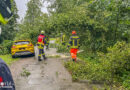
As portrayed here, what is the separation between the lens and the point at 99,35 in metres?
13.1

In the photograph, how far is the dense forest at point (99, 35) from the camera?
6445 mm

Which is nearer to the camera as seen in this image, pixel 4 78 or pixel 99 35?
pixel 4 78

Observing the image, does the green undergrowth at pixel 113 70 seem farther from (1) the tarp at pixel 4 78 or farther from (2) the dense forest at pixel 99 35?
(1) the tarp at pixel 4 78

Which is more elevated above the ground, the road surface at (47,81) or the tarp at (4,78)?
the tarp at (4,78)

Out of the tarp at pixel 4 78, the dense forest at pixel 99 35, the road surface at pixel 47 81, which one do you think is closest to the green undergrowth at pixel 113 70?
Result: the dense forest at pixel 99 35

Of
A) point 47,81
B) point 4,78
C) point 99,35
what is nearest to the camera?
point 4,78

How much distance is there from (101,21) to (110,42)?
5.82ft

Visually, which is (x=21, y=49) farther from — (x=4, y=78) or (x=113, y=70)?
(x=4, y=78)

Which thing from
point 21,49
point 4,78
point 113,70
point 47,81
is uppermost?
point 4,78

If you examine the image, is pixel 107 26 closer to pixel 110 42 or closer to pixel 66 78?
pixel 110 42

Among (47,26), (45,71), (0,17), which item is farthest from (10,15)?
(47,26)

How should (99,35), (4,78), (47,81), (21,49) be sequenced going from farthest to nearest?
(99,35) → (21,49) → (47,81) → (4,78)

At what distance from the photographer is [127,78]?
20.7 feet

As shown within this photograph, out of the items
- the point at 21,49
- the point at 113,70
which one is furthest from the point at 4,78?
the point at 21,49
